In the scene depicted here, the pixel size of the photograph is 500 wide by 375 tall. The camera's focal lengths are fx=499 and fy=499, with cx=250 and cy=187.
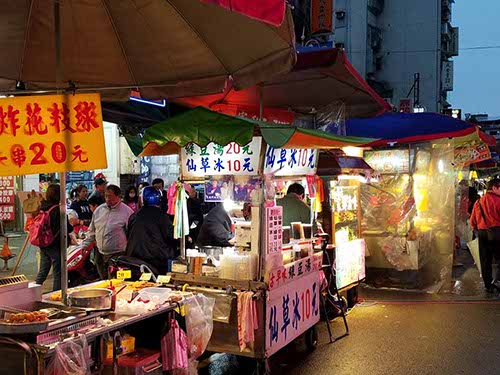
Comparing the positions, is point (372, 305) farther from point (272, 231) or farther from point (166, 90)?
point (166, 90)

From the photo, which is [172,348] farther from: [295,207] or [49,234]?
[49,234]

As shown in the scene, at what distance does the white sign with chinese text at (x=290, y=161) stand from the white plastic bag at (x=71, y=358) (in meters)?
3.01

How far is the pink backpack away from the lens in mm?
7973

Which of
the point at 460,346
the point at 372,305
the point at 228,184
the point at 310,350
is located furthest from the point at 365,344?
the point at 228,184

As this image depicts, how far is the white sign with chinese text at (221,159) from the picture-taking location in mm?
5805

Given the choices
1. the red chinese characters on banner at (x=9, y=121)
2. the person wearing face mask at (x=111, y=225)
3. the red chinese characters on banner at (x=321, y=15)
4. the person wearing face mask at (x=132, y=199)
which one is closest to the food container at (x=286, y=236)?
the person wearing face mask at (x=111, y=225)

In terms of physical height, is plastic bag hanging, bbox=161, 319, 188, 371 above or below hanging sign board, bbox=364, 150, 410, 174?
below

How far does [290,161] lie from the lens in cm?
650

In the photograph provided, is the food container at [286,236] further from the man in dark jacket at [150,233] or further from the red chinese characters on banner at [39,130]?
the red chinese characters on banner at [39,130]

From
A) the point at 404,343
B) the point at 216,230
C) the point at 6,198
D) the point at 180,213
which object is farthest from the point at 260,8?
the point at 6,198

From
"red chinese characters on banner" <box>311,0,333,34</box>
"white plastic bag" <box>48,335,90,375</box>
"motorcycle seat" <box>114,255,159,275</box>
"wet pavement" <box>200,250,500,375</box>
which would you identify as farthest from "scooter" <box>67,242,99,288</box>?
"red chinese characters on banner" <box>311,0,333,34</box>

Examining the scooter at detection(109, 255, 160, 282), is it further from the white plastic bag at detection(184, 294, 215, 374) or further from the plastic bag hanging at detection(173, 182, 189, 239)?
the white plastic bag at detection(184, 294, 215, 374)

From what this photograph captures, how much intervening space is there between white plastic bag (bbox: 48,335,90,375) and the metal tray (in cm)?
18

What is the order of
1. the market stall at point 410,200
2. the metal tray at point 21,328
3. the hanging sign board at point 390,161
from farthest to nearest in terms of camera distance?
the hanging sign board at point 390,161 < the market stall at point 410,200 < the metal tray at point 21,328
